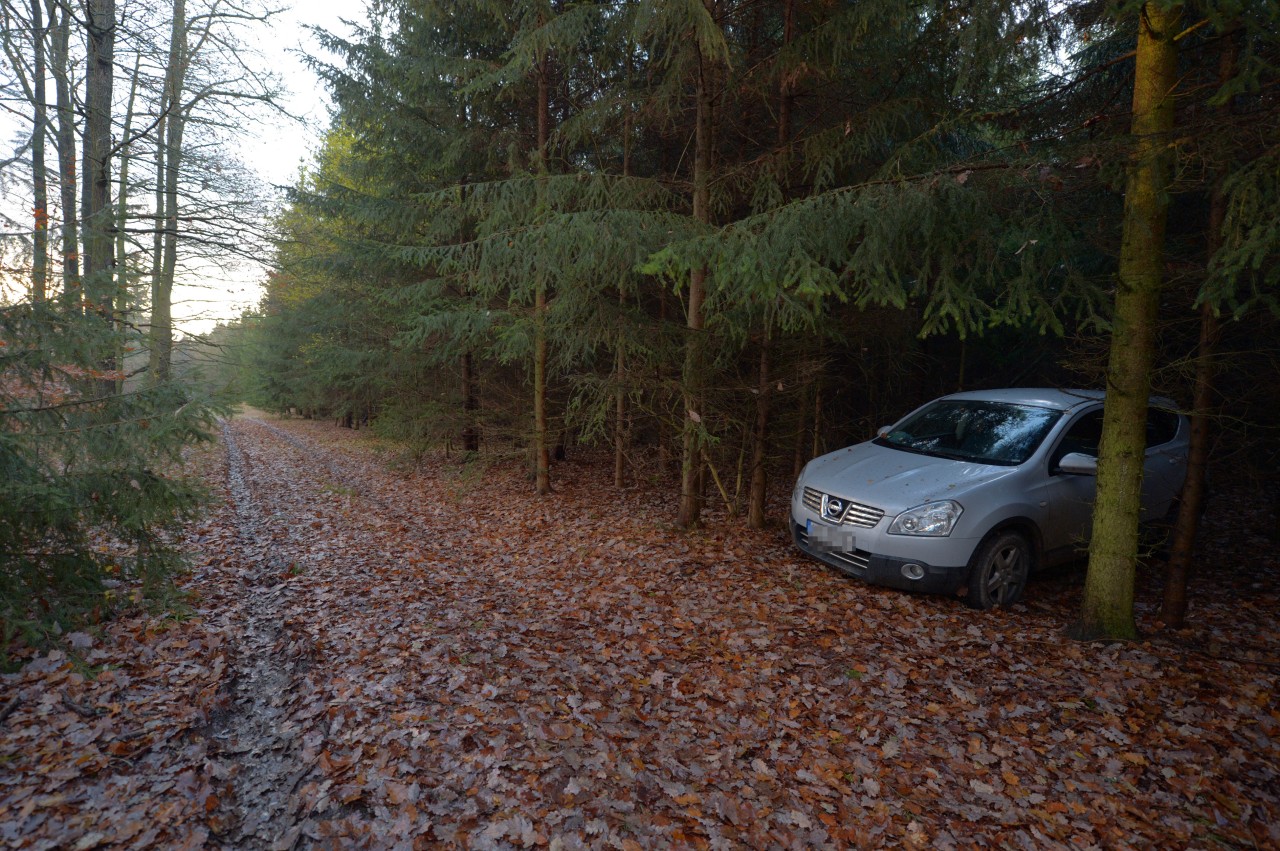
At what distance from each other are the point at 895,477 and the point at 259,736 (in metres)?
5.42

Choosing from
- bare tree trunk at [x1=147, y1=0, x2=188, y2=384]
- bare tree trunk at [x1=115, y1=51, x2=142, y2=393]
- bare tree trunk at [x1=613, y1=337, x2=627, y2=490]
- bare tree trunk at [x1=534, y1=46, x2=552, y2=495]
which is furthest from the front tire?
bare tree trunk at [x1=147, y1=0, x2=188, y2=384]

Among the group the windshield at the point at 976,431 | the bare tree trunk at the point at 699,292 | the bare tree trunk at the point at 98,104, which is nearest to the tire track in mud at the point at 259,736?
the bare tree trunk at the point at 699,292

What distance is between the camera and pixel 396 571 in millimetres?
7062

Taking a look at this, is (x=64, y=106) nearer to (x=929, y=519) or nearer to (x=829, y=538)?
(x=829, y=538)

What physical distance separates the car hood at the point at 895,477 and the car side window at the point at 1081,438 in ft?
2.12

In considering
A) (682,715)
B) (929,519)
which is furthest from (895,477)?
(682,715)

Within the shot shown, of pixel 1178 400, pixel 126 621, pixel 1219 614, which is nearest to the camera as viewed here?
pixel 126 621

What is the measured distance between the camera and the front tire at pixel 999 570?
5.59 metres

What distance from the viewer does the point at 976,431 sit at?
6656mm

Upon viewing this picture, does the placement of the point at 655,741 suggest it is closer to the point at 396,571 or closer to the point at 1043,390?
the point at 396,571

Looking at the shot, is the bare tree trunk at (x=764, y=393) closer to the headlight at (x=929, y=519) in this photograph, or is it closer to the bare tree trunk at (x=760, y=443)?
the bare tree trunk at (x=760, y=443)

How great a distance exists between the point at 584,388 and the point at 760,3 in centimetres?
521

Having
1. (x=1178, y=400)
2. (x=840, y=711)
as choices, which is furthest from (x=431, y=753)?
(x=1178, y=400)

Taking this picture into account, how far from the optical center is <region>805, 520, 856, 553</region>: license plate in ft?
19.4
